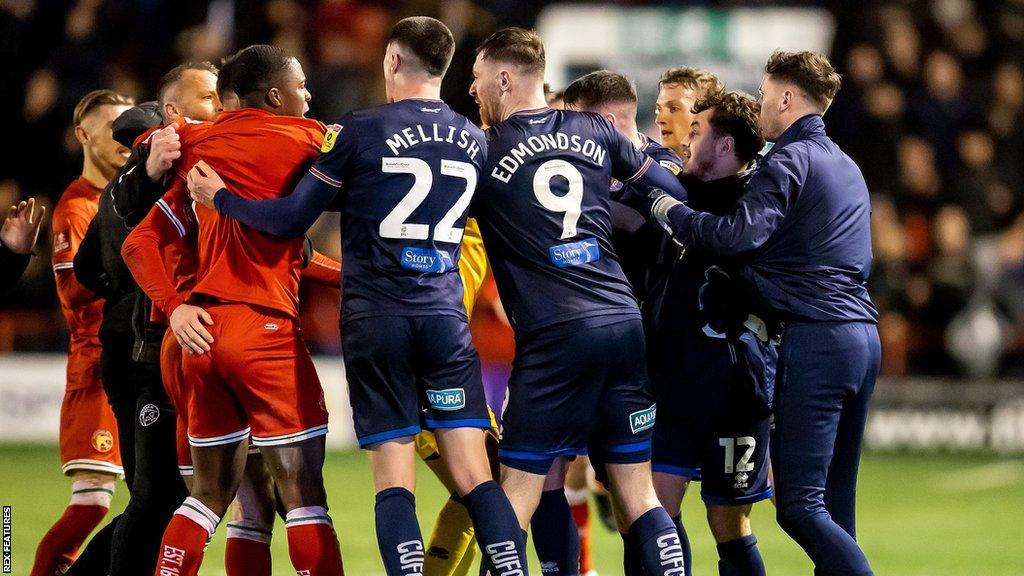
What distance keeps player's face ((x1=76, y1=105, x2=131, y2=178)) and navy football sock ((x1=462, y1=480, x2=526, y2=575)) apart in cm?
313

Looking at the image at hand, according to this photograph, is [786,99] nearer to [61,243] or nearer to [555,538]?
[555,538]

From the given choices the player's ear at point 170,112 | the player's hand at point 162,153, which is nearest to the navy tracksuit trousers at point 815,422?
the player's hand at point 162,153

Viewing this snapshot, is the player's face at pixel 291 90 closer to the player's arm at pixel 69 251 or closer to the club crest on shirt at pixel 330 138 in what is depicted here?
the club crest on shirt at pixel 330 138

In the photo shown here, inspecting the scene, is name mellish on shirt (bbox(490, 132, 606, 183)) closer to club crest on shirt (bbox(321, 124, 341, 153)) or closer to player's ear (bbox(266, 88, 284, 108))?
club crest on shirt (bbox(321, 124, 341, 153))

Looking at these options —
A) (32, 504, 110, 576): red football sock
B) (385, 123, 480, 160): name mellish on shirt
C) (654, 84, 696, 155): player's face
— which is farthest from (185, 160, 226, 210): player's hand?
(654, 84, 696, 155): player's face

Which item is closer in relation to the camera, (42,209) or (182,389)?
(182,389)

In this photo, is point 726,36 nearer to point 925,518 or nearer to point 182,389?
point 925,518

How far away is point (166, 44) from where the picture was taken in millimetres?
16703

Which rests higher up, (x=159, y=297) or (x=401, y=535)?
(x=159, y=297)

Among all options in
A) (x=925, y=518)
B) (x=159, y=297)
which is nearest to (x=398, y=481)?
(x=159, y=297)

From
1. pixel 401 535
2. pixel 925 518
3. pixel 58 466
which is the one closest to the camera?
pixel 401 535

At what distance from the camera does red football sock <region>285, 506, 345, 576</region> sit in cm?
566

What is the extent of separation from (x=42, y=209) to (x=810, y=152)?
12.3 feet

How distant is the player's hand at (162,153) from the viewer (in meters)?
5.88
